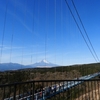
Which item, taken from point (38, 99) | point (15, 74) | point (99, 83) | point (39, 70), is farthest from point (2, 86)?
point (39, 70)

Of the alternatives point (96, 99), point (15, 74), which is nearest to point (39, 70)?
point (15, 74)

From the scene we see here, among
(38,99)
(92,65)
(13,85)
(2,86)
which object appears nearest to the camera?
(2,86)

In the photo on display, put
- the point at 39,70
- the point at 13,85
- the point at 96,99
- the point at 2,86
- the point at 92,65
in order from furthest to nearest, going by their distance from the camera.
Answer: the point at 92,65 → the point at 39,70 → the point at 96,99 → the point at 13,85 → the point at 2,86

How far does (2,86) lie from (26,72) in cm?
1126

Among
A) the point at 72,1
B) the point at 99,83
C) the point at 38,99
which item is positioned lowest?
the point at 38,99

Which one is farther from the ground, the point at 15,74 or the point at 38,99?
the point at 15,74

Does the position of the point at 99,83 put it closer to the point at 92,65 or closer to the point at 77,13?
the point at 77,13

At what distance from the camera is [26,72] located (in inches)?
519

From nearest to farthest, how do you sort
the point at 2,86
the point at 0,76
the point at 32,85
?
the point at 2,86, the point at 32,85, the point at 0,76

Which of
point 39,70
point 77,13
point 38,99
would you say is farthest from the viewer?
point 39,70

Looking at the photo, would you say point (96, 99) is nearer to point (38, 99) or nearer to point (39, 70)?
point (38, 99)

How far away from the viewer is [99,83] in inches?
175

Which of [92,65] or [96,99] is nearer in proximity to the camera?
[96,99]

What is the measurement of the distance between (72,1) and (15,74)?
270 inches
